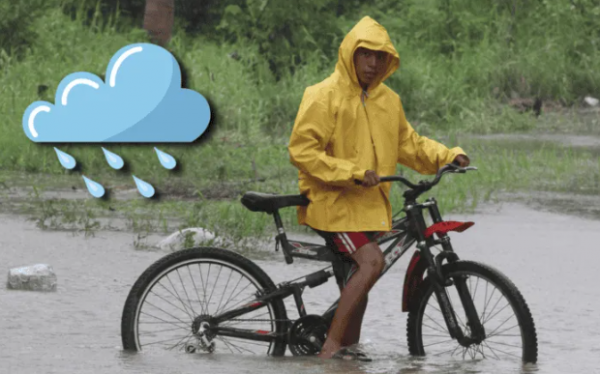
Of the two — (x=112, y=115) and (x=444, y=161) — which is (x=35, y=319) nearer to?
(x=444, y=161)

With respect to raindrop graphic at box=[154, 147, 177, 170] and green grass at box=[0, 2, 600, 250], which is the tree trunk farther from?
raindrop graphic at box=[154, 147, 177, 170]

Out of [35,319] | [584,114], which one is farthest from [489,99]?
[35,319]

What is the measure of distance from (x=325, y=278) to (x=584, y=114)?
1396cm

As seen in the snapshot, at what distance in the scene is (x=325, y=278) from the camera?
607 centimetres

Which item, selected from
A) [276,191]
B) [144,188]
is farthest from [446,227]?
[144,188]

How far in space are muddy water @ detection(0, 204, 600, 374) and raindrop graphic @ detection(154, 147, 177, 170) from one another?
2.72 meters

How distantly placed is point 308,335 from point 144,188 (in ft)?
22.2

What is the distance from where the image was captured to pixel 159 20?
62.5 feet

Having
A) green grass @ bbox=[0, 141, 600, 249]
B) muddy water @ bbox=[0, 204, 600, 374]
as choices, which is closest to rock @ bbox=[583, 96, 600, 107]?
green grass @ bbox=[0, 141, 600, 249]

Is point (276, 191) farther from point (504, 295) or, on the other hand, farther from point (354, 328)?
point (504, 295)

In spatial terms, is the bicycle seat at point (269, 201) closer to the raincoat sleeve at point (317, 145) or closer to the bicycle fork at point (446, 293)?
the raincoat sleeve at point (317, 145)

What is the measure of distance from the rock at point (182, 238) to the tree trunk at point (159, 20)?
9669 mm

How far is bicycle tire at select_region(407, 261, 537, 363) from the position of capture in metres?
5.81

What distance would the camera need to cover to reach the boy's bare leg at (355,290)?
590cm
